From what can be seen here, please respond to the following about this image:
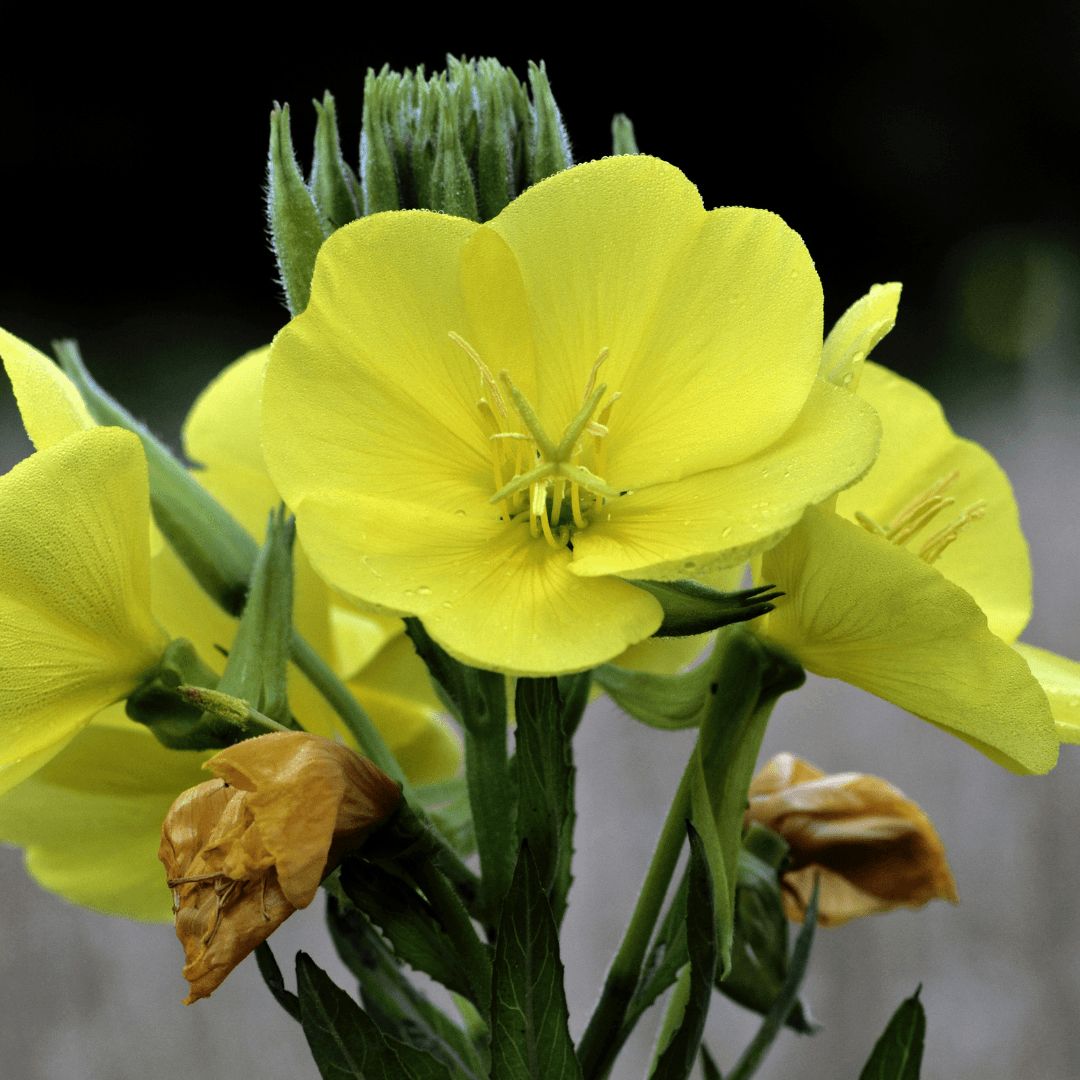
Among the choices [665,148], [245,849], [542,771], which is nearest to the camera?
[245,849]

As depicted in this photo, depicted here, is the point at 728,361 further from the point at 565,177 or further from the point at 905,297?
the point at 905,297

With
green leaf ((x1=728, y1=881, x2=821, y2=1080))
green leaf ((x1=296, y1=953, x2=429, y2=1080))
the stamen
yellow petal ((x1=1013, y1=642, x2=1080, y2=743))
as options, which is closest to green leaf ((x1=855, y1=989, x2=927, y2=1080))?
Answer: green leaf ((x1=728, y1=881, x2=821, y2=1080))

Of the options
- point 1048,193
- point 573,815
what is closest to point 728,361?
point 573,815

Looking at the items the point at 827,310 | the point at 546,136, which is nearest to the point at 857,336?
the point at 546,136

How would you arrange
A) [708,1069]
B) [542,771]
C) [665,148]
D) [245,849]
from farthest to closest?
[665,148], [708,1069], [542,771], [245,849]

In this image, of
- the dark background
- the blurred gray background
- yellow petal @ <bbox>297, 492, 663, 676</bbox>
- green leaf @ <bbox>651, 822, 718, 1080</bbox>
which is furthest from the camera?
the dark background

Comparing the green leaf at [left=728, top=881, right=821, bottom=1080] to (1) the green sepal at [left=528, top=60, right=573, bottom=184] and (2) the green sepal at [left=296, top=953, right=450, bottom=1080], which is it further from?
(1) the green sepal at [left=528, top=60, right=573, bottom=184]

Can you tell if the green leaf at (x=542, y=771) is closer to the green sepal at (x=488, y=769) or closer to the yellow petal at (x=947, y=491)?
the green sepal at (x=488, y=769)

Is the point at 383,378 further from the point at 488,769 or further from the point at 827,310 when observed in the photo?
the point at 827,310
